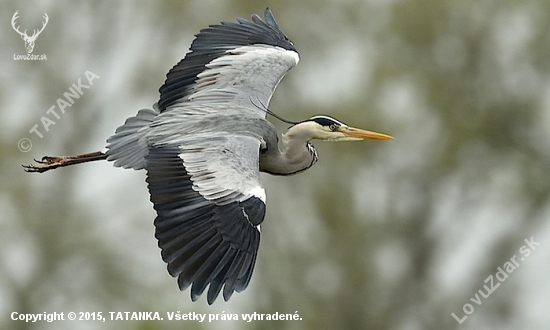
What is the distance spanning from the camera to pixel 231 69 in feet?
24.8

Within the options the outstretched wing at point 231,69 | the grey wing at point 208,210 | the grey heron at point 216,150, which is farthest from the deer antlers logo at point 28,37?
the grey wing at point 208,210

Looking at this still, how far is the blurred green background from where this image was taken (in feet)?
53.7

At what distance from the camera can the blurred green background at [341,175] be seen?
16359mm

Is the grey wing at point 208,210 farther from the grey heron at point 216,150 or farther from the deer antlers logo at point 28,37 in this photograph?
the deer antlers logo at point 28,37

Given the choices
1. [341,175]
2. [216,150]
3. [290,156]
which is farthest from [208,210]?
[341,175]

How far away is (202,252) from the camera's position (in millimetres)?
5891

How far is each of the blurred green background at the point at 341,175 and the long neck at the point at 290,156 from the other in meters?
8.17

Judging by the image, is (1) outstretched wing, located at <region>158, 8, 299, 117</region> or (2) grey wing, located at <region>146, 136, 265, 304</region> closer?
(2) grey wing, located at <region>146, 136, 265, 304</region>

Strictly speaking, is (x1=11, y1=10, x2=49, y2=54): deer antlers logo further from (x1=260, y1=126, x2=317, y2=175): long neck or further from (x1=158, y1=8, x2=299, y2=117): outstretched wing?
(x1=260, y1=126, x2=317, y2=175): long neck

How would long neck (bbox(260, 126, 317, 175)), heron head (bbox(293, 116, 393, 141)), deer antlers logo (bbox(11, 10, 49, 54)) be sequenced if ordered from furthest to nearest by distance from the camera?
deer antlers logo (bbox(11, 10, 49, 54)), heron head (bbox(293, 116, 393, 141)), long neck (bbox(260, 126, 317, 175))

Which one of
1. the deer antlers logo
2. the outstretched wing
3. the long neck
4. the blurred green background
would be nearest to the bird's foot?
the outstretched wing

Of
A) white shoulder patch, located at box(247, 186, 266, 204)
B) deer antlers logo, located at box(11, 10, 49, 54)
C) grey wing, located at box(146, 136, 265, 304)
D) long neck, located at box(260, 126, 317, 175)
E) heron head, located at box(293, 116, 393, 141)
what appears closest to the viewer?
grey wing, located at box(146, 136, 265, 304)

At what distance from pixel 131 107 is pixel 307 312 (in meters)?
4.03

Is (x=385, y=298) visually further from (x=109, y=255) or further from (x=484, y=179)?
(x=109, y=255)
